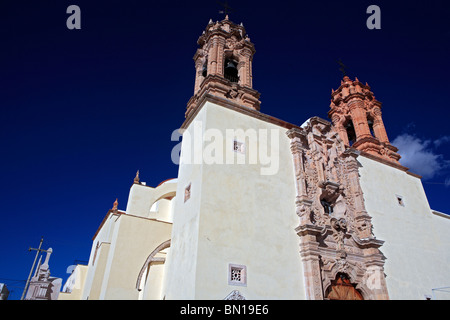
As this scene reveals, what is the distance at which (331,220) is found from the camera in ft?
33.3

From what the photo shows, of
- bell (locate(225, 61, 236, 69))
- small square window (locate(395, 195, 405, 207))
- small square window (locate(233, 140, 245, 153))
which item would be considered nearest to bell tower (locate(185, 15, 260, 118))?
bell (locate(225, 61, 236, 69))

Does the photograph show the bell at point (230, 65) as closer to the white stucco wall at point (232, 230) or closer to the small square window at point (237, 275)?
the white stucco wall at point (232, 230)

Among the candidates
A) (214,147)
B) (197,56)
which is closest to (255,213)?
(214,147)

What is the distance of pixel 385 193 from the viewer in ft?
41.9

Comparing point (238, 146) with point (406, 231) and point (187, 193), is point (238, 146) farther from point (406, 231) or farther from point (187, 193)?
point (406, 231)

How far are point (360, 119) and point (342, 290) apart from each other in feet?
30.8

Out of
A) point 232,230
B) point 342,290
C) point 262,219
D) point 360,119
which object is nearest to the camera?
point 232,230

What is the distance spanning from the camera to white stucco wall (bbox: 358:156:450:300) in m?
11.0

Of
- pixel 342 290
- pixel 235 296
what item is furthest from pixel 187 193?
pixel 342 290

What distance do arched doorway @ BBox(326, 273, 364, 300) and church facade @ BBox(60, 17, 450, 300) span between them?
0.04 m

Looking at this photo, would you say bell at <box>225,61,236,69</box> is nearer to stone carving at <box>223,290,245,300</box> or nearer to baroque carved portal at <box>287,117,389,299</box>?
baroque carved portal at <box>287,117,389,299</box>
